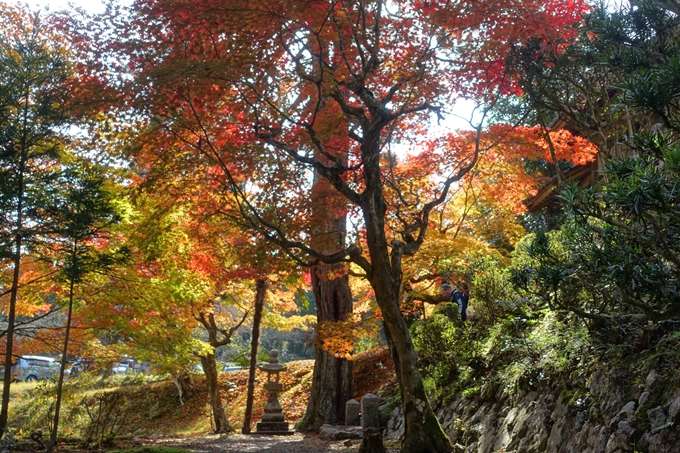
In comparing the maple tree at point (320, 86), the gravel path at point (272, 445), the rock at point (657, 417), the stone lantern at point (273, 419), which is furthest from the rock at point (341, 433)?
the rock at point (657, 417)

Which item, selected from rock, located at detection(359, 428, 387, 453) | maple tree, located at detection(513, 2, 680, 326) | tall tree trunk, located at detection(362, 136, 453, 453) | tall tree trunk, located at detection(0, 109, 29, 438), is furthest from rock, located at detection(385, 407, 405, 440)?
tall tree trunk, located at detection(0, 109, 29, 438)

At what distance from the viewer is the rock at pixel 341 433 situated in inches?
441

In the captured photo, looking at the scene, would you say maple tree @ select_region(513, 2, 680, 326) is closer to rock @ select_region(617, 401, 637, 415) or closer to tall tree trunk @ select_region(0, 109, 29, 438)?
rock @ select_region(617, 401, 637, 415)

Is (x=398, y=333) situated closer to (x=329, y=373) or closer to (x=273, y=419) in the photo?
(x=329, y=373)

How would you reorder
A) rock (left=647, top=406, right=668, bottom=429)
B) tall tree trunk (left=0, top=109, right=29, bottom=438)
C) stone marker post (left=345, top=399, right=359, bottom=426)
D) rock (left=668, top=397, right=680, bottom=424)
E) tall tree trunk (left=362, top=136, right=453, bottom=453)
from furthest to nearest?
stone marker post (left=345, top=399, right=359, bottom=426), tall tree trunk (left=0, top=109, right=29, bottom=438), tall tree trunk (left=362, top=136, right=453, bottom=453), rock (left=647, top=406, right=668, bottom=429), rock (left=668, top=397, right=680, bottom=424)

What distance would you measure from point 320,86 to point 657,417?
217 inches

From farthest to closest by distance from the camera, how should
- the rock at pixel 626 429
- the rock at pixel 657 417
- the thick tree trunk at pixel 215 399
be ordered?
1. the thick tree trunk at pixel 215 399
2. the rock at pixel 626 429
3. the rock at pixel 657 417

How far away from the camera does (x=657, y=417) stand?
4.27m

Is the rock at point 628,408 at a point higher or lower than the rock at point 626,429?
higher

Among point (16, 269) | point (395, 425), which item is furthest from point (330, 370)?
point (16, 269)

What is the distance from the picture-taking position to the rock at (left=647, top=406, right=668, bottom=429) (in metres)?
4.22

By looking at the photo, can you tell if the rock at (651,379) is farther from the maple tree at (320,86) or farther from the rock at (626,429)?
the maple tree at (320,86)

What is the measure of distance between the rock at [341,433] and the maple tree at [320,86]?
4084mm

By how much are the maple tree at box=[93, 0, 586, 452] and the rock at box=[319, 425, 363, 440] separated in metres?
4.08
